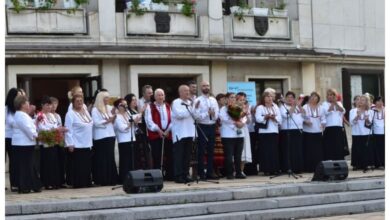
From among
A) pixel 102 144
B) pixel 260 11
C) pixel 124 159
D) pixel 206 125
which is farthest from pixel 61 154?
pixel 260 11

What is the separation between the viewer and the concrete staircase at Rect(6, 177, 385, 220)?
10828mm

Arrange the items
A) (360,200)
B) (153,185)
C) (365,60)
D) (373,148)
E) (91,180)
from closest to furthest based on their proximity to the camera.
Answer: (153,185) → (360,200) → (91,180) → (373,148) → (365,60)

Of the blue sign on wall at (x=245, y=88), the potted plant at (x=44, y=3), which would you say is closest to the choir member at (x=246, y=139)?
the blue sign on wall at (x=245, y=88)

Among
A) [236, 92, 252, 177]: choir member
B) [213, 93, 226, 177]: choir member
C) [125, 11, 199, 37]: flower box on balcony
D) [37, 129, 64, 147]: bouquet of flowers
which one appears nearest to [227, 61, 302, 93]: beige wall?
[125, 11, 199, 37]: flower box on balcony

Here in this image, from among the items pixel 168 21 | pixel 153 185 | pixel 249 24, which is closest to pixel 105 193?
pixel 153 185

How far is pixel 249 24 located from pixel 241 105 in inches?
271

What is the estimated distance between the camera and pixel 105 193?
12.4 metres

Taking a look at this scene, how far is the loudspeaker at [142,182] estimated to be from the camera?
1199 cm

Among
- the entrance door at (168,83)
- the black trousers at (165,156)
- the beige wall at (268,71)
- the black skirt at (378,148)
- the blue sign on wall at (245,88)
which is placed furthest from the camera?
the beige wall at (268,71)

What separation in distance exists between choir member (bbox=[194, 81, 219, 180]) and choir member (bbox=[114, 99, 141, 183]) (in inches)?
48.7

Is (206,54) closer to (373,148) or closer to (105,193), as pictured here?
(373,148)

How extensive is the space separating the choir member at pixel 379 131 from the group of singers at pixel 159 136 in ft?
4.05

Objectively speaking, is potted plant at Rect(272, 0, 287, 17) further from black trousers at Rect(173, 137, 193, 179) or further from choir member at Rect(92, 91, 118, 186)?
choir member at Rect(92, 91, 118, 186)

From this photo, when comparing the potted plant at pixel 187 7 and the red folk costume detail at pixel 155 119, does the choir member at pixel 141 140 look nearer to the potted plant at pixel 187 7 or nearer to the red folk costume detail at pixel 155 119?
the red folk costume detail at pixel 155 119
